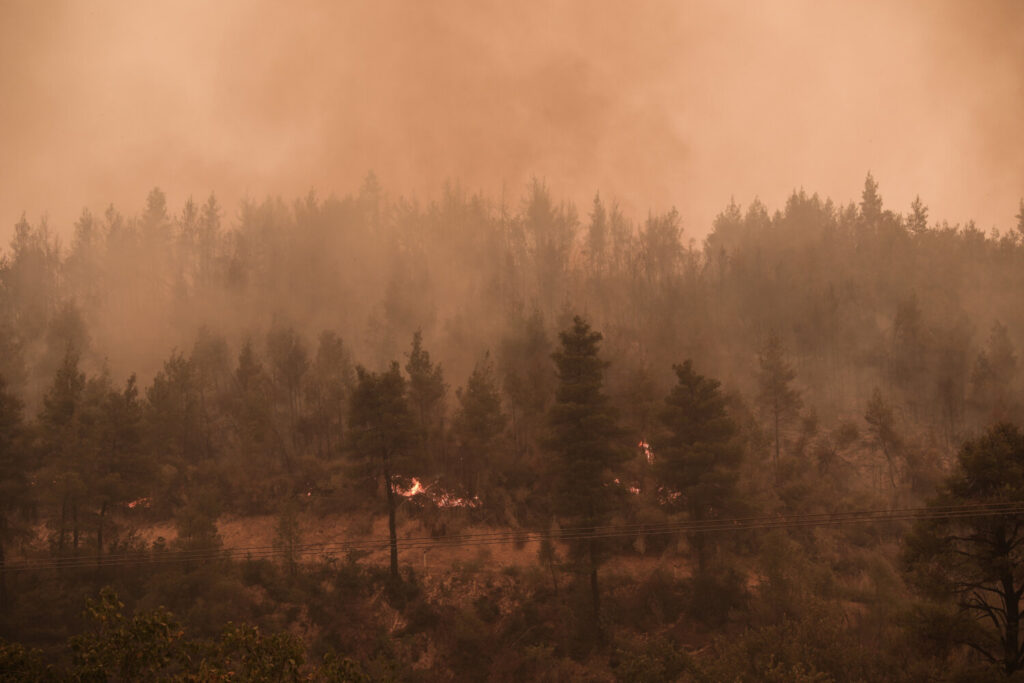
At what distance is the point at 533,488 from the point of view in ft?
137

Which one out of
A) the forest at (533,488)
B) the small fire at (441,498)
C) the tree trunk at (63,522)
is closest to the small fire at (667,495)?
the forest at (533,488)

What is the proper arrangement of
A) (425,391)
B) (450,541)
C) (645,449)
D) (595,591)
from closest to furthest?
1. (595,591)
2. (450,541)
3. (645,449)
4. (425,391)

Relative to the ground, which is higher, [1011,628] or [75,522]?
[75,522]

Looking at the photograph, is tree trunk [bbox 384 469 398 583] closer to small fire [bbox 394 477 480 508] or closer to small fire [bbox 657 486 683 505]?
small fire [bbox 394 477 480 508]

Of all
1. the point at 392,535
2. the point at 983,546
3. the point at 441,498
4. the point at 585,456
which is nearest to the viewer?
the point at 983,546

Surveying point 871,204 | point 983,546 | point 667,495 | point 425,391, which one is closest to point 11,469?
point 425,391

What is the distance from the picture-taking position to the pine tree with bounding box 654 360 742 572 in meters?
31.8

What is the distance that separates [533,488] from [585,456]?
1124 cm

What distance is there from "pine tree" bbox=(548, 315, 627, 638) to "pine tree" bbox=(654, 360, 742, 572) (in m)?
3.50

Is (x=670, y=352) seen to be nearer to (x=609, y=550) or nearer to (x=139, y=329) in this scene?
(x=609, y=550)

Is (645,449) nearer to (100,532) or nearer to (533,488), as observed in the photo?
(533,488)

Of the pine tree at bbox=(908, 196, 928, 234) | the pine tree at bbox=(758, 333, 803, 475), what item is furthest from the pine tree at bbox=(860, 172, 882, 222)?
the pine tree at bbox=(758, 333, 803, 475)

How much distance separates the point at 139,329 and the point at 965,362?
90.1m

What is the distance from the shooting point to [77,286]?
82.5 m
